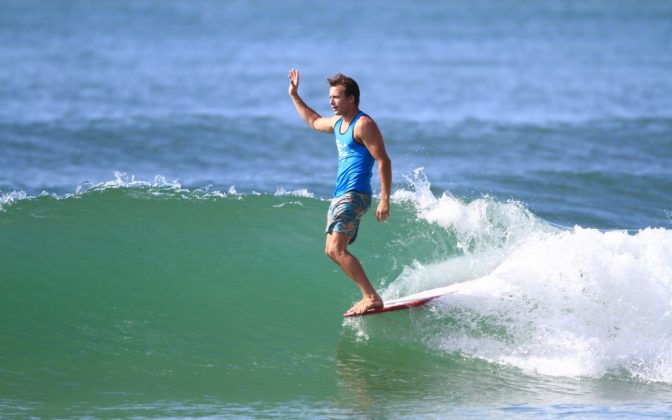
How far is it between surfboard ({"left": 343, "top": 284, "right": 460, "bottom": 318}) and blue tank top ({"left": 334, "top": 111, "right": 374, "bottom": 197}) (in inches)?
→ 38.4

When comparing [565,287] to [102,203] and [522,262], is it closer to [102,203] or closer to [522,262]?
[522,262]

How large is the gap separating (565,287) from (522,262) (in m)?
0.39

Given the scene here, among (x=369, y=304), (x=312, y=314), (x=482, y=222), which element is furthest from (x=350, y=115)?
(x=482, y=222)

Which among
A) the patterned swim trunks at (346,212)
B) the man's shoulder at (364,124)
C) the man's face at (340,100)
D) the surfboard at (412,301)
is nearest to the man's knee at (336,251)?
the patterned swim trunks at (346,212)

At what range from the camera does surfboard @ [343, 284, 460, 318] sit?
7946 millimetres

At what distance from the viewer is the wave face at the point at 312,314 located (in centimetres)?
741

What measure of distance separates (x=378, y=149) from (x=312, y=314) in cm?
216

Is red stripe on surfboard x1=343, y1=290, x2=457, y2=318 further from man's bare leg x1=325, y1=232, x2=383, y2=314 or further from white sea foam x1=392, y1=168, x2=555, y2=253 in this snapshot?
white sea foam x1=392, y1=168, x2=555, y2=253

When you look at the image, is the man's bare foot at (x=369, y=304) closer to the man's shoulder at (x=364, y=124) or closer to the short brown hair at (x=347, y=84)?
the man's shoulder at (x=364, y=124)

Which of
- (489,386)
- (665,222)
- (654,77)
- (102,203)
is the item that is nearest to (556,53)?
(654,77)

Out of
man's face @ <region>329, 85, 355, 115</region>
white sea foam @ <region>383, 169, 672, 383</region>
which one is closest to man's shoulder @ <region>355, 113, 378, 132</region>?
man's face @ <region>329, 85, 355, 115</region>

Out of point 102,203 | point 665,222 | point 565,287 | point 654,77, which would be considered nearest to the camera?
point 565,287

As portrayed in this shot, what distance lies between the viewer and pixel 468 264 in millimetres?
9531

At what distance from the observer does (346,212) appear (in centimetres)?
747
